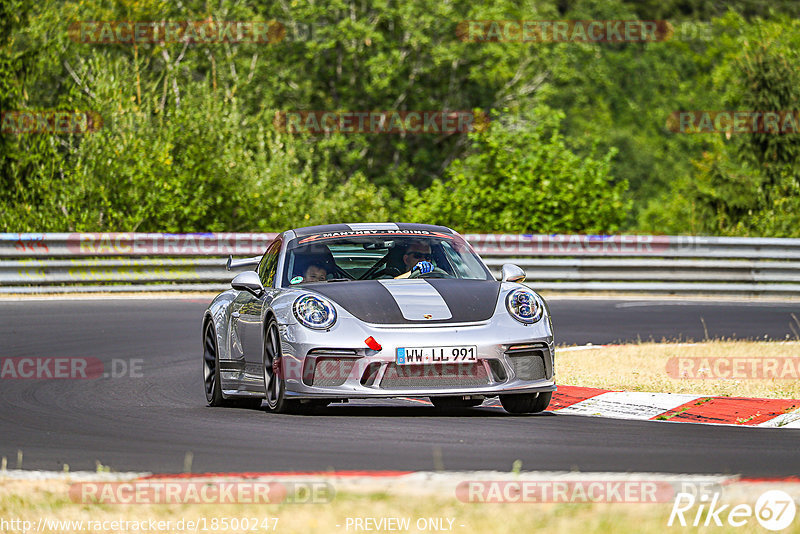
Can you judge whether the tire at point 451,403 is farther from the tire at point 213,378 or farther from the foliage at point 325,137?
the foliage at point 325,137

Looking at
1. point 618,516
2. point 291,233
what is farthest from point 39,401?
point 618,516

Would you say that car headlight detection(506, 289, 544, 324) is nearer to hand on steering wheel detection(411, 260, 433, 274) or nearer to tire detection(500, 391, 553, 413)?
tire detection(500, 391, 553, 413)

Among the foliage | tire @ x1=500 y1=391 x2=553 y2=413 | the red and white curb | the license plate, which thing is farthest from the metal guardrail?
the license plate

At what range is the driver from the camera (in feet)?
32.1

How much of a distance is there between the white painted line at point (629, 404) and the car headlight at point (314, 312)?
1.84m

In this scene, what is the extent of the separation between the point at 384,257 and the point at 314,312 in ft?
4.66

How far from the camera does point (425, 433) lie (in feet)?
25.8

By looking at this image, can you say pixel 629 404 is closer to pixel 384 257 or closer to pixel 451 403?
pixel 451 403
